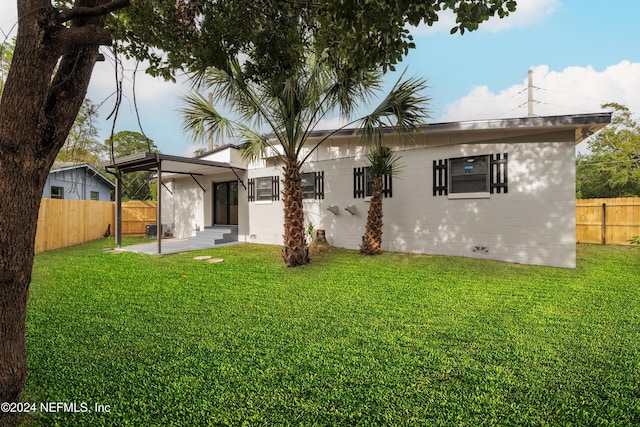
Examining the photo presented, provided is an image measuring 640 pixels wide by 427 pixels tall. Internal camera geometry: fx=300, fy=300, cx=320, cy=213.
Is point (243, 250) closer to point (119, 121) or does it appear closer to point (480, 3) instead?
point (119, 121)

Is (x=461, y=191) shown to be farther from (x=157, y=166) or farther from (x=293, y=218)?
(x=157, y=166)

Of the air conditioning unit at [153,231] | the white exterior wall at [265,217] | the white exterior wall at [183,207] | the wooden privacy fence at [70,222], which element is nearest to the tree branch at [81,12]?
the white exterior wall at [265,217]

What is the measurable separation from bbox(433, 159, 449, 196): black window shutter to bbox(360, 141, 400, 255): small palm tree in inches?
48.0

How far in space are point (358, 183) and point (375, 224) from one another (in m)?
1.74

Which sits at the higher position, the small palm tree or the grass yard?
the small palm tree

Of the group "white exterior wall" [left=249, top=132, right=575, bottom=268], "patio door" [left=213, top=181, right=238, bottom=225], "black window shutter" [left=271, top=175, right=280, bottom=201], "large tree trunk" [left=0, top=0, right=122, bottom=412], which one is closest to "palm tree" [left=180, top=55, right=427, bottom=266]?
"white exterior wall" [left=249, top=132, right=575, bottom=268]

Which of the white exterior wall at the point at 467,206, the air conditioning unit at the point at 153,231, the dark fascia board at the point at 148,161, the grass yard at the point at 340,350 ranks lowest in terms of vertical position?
the grass yard at the point at 340,350

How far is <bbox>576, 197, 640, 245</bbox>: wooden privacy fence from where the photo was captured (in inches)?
408

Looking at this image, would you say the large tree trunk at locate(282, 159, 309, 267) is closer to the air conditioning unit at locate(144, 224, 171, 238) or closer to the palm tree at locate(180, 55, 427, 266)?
the palm tree at locate(180, 55, 427, 266)

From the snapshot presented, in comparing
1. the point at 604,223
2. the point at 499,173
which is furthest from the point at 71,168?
the point at 604,223

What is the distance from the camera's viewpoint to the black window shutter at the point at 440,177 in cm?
836

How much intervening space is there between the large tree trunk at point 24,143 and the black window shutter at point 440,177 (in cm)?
802

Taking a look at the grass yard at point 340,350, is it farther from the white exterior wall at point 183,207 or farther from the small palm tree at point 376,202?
the white exterior wall at point 183,207

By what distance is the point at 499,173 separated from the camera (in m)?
7.64
